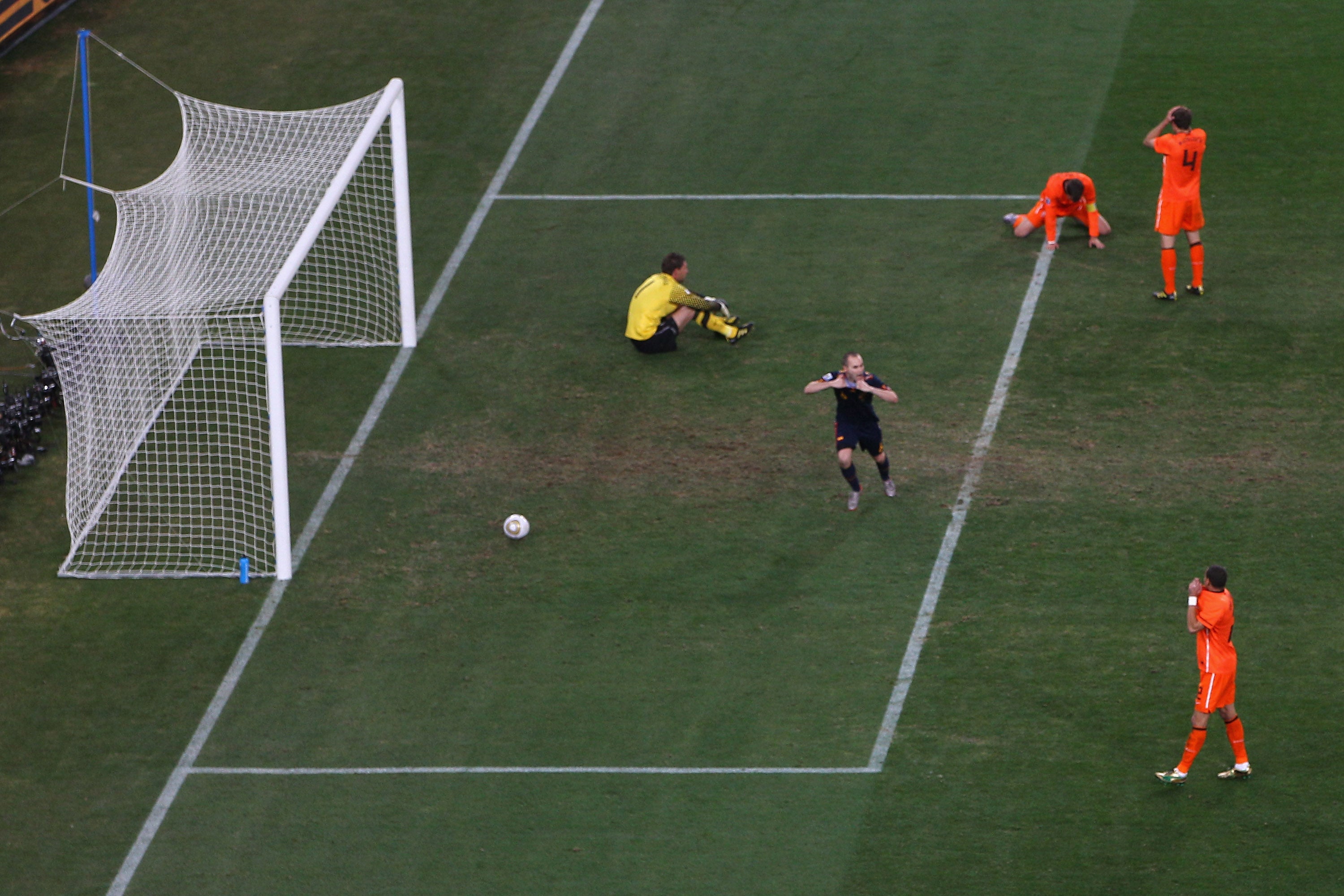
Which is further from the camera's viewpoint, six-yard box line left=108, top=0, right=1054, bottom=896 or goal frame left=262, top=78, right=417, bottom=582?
goal frame left=262, top=78, right=417, bottom=582

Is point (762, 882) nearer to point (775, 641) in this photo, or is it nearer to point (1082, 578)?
point (775, 641)

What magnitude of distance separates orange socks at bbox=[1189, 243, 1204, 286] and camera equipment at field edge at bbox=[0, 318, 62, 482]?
10.7m

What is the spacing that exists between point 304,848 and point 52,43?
49.3 feet

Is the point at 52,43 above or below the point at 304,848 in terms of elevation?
above

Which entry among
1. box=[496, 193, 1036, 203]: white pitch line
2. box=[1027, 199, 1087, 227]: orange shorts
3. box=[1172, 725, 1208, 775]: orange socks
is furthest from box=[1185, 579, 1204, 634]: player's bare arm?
box=[496, 193, 1036, 203]: white pitch line

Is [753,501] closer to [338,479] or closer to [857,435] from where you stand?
[857,435]

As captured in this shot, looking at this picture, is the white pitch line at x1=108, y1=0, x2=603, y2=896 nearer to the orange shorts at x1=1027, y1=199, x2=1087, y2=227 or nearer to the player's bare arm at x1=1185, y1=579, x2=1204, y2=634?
the orange shorts at x1=1027, y1=199, x2=1087, y2=227

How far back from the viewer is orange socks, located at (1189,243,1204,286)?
766 inches

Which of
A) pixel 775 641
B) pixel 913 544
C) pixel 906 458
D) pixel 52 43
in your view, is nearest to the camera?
pixel 775 641

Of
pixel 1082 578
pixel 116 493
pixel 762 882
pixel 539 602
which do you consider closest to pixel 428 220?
pixel 116 493

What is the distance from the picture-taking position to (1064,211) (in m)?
20.5

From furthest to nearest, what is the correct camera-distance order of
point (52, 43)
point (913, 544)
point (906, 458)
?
1. point (52, 43)
2. point (906, 458)
3. point (913, 544)

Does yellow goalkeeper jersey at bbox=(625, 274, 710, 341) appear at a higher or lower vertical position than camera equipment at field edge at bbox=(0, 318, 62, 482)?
higher

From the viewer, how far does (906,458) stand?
17625 mm
